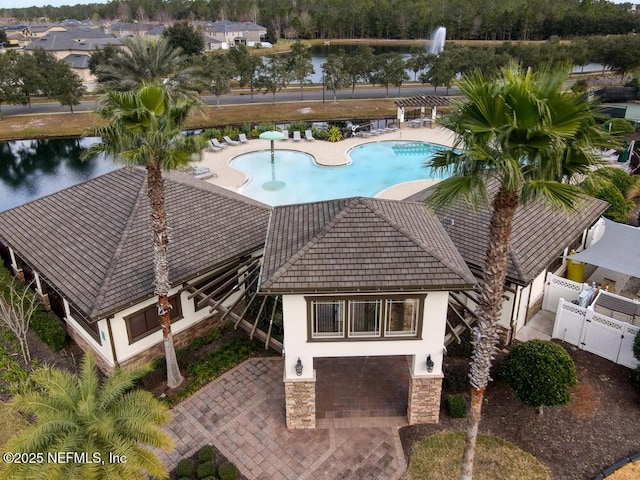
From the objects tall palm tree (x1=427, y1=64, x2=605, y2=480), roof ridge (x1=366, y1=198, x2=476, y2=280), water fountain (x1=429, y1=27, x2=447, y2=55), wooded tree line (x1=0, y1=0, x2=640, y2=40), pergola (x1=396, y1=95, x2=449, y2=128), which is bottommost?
pergola (x1=396, y1=95, x2=449, y2=128)

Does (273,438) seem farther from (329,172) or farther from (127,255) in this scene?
(329,172)

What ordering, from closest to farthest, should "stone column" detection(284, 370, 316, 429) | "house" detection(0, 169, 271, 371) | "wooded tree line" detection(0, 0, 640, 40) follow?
"stone column" detection(284, 370, 316, 429)
"house" detection(0, 169, 271, 371)
"wooded tree line" detection(0, 0, 640, 40)

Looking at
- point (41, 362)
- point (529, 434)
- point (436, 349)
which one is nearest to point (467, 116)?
point (436, 349)

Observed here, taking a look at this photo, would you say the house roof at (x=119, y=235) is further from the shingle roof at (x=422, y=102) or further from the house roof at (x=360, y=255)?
the shingle roof at (x=422, y=102)

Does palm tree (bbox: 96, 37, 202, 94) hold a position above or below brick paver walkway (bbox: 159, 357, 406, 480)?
above

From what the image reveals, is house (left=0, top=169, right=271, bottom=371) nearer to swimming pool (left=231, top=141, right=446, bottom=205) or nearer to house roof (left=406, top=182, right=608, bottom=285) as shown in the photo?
house roof (left=406, top=182, right=608, bottom=285)

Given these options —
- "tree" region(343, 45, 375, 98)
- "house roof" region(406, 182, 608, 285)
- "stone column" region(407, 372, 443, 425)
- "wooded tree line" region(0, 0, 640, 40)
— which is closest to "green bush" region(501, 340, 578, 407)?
"stone column" region(407, 372, 443, 425)
